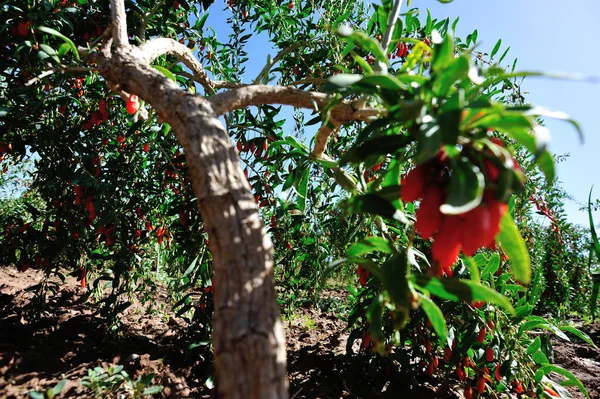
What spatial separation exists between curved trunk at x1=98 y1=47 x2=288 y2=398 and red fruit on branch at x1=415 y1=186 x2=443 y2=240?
0.84ft

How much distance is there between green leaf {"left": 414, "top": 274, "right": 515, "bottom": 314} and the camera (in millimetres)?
631

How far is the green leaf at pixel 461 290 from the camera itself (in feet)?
2.07

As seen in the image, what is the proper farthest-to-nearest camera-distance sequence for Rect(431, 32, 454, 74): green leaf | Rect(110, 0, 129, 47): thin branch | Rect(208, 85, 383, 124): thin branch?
Rect(110, 0, 129, 47): thin branch, Rect(208, 85, 383, 124): thin branch, Rect(431, 32, 454, 74): green leaf

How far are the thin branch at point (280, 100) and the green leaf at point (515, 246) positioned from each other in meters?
0.39

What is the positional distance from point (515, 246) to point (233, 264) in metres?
0.45

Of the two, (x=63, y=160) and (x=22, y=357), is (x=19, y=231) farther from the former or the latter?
(x=22, y=357)

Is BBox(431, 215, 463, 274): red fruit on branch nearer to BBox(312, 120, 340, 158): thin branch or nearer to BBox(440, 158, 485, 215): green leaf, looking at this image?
BBox(440, 158, 485, 215): green leaf

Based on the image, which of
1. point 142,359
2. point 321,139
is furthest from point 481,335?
point 142,359

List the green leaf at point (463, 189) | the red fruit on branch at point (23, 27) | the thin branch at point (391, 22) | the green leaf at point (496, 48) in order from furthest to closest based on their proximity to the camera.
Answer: the green leaf at point (496, 48) → the red fruit on branch at point (23, 27) → the thin branch at point (391, 22) → the green leaf at point (463, 189)

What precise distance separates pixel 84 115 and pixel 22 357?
1221mm

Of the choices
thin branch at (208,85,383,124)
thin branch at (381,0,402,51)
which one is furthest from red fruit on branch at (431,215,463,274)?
thin branch at (381,0,402,51)

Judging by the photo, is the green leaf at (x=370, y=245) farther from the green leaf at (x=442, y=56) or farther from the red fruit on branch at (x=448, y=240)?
the green leaf at (x=442, y=56)

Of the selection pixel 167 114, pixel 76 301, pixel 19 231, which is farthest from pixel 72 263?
pixel 167 114

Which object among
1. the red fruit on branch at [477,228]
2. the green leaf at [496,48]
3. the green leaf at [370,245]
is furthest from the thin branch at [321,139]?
the green leaf at [496,48]
